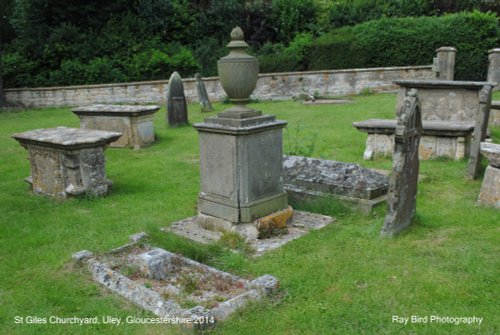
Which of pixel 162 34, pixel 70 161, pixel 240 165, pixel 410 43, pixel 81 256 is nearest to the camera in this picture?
pixel 81 256

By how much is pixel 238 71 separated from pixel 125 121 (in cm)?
595

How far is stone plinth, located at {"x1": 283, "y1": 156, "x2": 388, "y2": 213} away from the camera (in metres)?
6.08

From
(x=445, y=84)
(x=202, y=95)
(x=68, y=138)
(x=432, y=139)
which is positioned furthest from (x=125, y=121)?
(x=445, y=84)

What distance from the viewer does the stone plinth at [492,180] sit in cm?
585

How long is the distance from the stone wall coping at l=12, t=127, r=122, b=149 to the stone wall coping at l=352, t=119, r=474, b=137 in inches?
176

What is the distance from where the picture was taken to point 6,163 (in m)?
9.84

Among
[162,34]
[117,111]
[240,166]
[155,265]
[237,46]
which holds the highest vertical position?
[162,34]

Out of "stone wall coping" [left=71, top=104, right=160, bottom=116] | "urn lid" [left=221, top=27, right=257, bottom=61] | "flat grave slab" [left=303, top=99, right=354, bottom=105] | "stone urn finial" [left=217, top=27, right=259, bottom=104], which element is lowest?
"flat grave slab" [left=303, top=99, right=354, bottom=105]

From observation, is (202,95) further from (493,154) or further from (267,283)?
(267,283)

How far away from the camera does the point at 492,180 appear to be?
5.92m

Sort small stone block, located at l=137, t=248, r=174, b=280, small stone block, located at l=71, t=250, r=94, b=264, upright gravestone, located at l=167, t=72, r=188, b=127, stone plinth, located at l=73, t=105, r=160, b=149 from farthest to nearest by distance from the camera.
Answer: upright gravestone, located at l=167, t=72, r=188, b=127 < stone plinth, located at l=73, t=105, r=160, b=149 < small stone block, located at l=71, t=250, r=94, b=264 < small stone block, located at l=137, t=248, r=174, b=280

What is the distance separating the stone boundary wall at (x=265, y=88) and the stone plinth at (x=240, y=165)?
13040 mm

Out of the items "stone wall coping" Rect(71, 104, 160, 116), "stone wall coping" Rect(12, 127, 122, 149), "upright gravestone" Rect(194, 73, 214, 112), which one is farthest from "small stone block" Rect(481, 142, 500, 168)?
"upright gravestone" Rect(194, 73, 214, 112)

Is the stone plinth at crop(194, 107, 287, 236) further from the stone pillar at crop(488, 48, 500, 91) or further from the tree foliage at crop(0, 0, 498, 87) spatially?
the tree foliage at crop(0, 0, 498, 87)
